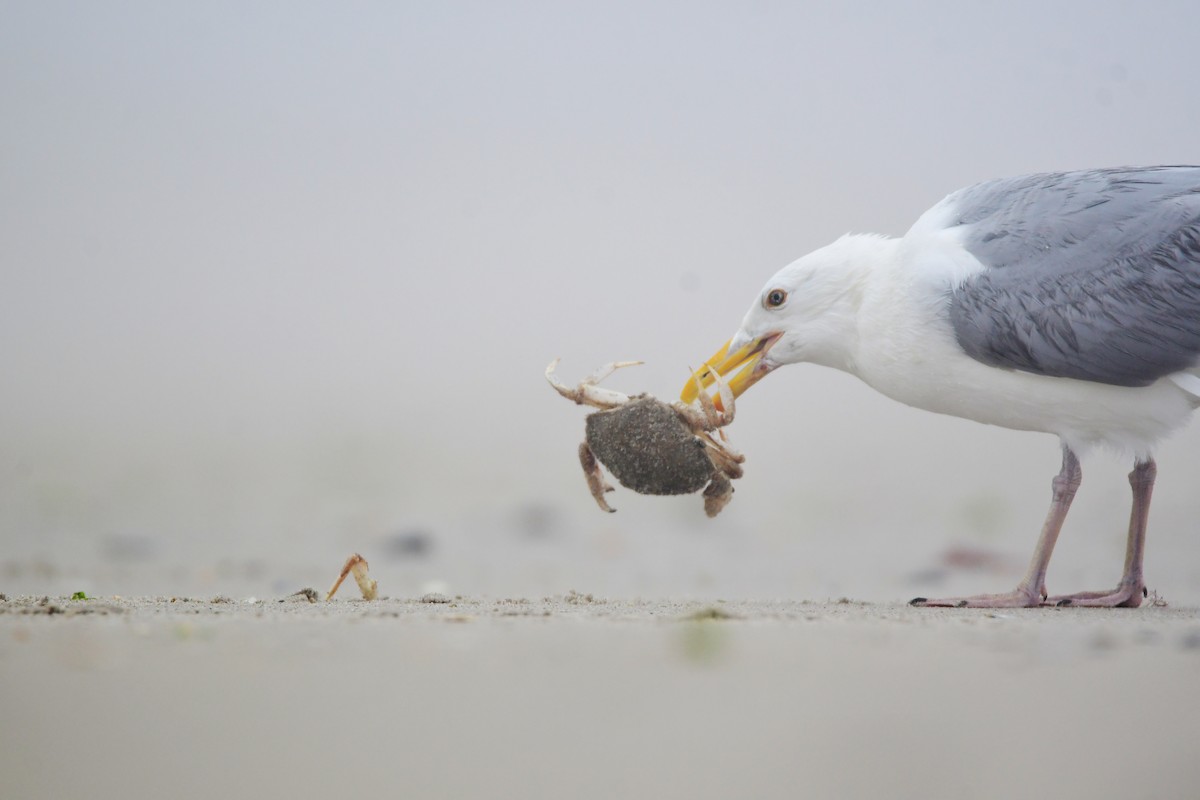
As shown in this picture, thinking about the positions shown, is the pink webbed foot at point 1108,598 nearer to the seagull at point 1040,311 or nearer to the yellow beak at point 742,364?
the seagull at point 1040,311

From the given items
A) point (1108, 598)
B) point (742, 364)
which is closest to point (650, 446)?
point (742, 364)

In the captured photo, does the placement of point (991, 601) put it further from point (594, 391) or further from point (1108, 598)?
point (594, 391)

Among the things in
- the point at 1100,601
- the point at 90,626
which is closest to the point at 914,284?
the point at 1100,601

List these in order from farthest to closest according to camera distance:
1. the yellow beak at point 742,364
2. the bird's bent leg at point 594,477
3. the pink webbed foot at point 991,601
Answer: the yellow beak at point 742,364 < the bird's bent leg at point 594,477 < the pink webbed foot at point 991,601

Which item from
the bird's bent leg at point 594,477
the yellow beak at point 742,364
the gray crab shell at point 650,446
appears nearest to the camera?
the gray crab shell at point 650,446

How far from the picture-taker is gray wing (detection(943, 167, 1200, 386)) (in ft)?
17.9

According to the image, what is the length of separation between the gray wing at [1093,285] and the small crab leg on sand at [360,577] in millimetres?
3279

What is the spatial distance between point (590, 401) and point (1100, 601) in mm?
2951

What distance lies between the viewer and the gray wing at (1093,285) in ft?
17.9

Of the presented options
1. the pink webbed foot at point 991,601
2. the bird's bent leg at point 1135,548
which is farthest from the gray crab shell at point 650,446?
the bird's bent leg at point 1135,548

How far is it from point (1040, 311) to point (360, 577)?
370cm

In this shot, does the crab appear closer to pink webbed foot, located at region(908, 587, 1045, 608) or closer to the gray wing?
pink webbed foot, located at region(908, 587, 1045, 608)

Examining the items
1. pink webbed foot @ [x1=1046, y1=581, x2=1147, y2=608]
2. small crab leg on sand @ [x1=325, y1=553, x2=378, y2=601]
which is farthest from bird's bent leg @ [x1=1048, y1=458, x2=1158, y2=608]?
small crab leg on sand @ [x1=325, y1=553, x2=378, y2=601]

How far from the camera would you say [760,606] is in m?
5.65
